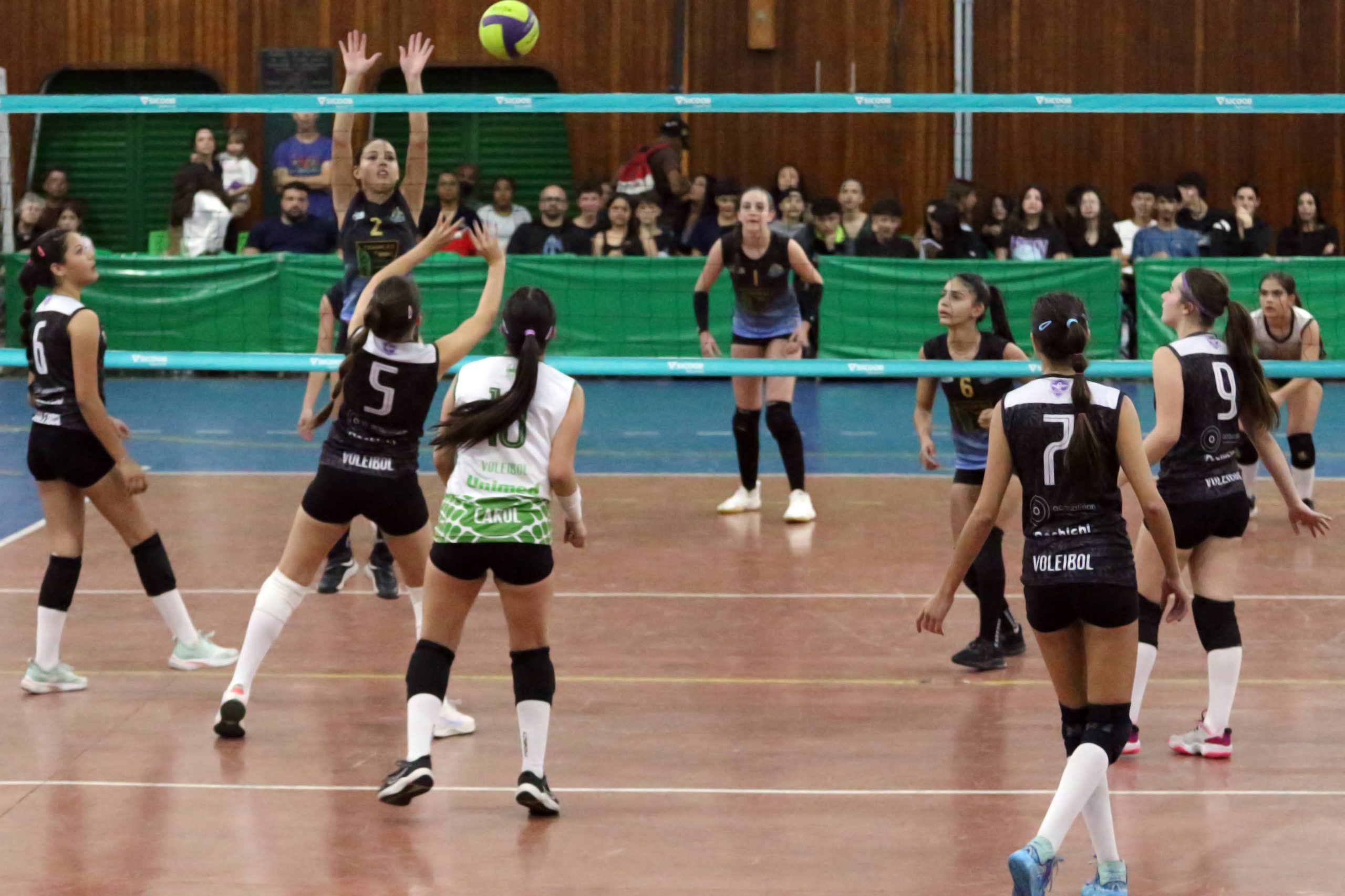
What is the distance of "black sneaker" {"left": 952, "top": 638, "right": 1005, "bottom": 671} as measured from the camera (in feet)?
23.3

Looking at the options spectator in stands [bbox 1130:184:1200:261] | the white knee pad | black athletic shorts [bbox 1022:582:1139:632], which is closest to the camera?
black athletic shorts [bbox 1022:582:1139:632]

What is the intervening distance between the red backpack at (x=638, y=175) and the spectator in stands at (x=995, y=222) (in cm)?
317

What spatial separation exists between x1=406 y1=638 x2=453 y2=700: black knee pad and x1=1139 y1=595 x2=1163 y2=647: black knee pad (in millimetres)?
2356

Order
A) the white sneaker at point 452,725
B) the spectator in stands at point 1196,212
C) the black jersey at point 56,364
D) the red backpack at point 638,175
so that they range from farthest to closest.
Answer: the red backpack at point 638,175
the spectator in stands at point 1196,212
the black jersey at point 56,364
the white sneaker at point 452,725

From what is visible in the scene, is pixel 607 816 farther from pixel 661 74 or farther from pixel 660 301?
pixel 661 74

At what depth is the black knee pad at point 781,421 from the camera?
991 cm

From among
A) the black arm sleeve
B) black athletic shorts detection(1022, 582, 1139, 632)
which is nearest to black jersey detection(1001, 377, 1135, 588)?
black athletic shorts detection(1022, 582, 1139, 632)

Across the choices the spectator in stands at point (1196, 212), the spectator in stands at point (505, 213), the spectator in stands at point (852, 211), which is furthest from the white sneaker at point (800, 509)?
the spectator in stands at point (1196, 212)

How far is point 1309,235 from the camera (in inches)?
622

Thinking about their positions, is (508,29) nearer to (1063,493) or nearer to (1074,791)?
(1063,493)

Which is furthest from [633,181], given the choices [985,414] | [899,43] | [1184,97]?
[985,414]

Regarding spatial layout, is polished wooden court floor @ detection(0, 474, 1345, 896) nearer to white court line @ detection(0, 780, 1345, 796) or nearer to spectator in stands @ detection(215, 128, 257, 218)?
white court line @ detection(0, 780, 1345, 796)

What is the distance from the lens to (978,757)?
595 cm

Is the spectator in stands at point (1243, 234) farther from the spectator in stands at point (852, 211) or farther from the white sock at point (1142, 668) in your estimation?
the white sock at point (1142, 668)
